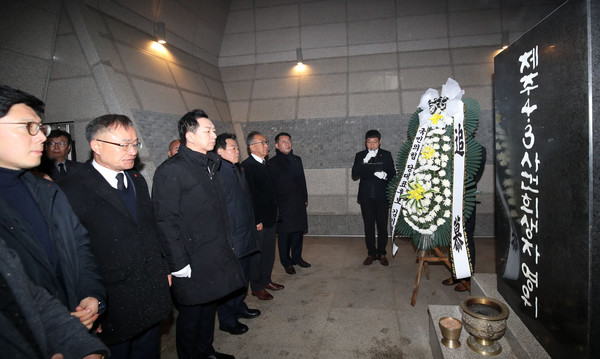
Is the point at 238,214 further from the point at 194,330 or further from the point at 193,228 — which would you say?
the point at 194,330

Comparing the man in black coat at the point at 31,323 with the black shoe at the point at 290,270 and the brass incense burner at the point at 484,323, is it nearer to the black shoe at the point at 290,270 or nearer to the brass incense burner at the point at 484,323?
the brass incense burner at the point at 484,323

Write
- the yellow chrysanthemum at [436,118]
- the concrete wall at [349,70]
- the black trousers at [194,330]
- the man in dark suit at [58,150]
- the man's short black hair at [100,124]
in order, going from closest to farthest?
the man's short black hair at [100,124], the black trousers at [194,330], the yellow chrysanthemum at [436,118], the man in dark suit at [58,150], the concrete wall at [349,70]

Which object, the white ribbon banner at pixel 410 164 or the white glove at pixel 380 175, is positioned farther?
the white glove at pixel 380 175

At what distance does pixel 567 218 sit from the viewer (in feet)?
5.27

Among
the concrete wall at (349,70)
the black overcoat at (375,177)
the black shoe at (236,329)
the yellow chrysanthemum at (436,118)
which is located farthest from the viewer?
the concrete wall at (349,70)

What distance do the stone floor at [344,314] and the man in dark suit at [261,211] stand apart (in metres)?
0.21

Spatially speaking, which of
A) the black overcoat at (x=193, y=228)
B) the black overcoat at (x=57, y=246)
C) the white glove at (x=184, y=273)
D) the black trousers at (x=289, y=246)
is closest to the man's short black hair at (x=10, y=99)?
the black overcoat at (x=57, y=246)

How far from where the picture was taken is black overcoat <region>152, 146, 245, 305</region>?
6.68ft

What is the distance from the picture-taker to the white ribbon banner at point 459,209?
2.82m

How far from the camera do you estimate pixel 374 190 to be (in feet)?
14.1

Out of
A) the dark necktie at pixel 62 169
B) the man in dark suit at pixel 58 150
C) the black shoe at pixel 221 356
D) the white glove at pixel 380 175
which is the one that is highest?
the man in dark suit at pixel 58 150

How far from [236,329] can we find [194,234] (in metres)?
1.26

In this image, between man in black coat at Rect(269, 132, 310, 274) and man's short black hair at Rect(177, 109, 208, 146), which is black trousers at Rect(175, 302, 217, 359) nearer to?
man's short black hair at Rect(177, 109, 208, 146)

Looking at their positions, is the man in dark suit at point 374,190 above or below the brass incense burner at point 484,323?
above
